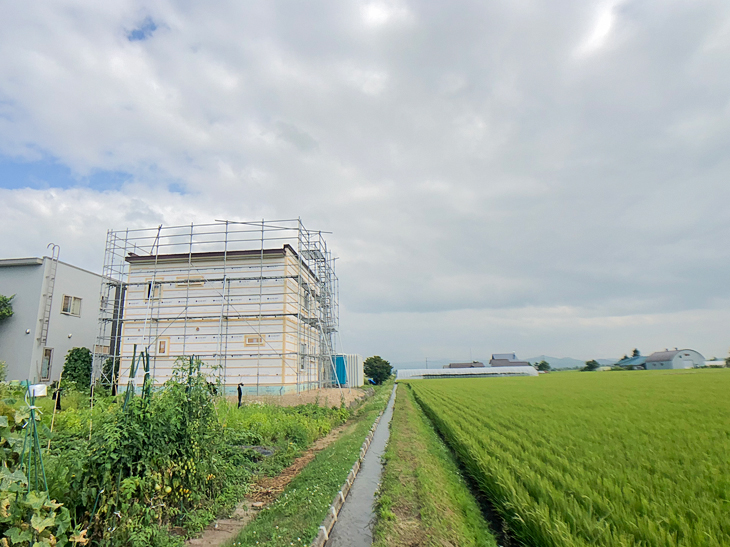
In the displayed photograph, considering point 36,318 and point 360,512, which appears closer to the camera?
point 360,512

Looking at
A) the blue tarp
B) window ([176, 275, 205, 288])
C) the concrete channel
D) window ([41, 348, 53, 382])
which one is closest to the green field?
the concrete channel

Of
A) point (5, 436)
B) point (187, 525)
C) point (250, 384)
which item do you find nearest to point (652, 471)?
point (187, 525)

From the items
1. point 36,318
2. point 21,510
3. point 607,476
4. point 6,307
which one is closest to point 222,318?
point 36,318

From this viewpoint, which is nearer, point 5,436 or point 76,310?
point 5,436

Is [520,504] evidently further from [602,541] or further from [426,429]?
[426,429]

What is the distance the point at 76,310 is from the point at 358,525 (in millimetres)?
24967

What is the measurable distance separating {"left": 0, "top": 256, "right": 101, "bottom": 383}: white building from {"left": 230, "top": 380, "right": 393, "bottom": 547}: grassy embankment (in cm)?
1942

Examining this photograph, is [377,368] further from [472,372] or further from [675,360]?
[675,360]

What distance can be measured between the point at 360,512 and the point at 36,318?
22560 millimetres

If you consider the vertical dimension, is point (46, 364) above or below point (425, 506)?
above

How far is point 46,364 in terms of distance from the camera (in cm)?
2161

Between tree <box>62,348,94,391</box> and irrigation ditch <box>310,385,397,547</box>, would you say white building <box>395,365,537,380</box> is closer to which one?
tree <box>62,348,94,391</box>

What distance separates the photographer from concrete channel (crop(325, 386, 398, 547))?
16.7ft

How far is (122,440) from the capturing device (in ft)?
14.7
